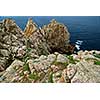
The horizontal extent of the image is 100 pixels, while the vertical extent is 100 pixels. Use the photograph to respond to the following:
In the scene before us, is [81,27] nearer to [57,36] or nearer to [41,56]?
[57,36]

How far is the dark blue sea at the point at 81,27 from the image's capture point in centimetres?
352

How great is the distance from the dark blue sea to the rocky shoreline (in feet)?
0.14

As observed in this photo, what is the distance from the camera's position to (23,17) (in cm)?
355

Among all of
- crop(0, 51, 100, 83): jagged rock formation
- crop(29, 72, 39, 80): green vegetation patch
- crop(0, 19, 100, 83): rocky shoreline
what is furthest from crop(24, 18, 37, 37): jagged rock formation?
crop(29, 72, 39, 80): green vegetation patch

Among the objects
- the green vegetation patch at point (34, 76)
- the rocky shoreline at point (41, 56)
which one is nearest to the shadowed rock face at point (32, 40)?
the rocky shoreline at point (41, 56)

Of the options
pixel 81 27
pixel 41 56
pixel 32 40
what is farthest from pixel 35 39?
pixel 81 27

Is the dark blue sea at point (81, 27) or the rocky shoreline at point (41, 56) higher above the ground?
the dark blue sea at point (81, 27)

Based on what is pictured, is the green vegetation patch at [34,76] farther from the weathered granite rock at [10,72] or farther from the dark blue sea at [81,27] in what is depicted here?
the dark blue sea at [81,27]

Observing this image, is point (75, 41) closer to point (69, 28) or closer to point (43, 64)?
point (69, 28)

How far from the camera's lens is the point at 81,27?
354 cm

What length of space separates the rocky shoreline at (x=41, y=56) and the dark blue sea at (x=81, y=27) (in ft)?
0.14
